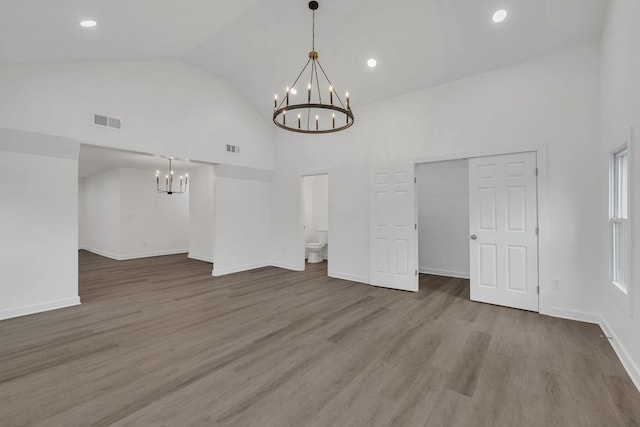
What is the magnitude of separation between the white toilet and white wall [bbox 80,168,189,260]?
4.82 meters

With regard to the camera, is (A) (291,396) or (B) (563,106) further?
(B) (563,106)

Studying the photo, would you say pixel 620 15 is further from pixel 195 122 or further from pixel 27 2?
pixel 195 122

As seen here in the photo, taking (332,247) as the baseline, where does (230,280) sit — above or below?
below

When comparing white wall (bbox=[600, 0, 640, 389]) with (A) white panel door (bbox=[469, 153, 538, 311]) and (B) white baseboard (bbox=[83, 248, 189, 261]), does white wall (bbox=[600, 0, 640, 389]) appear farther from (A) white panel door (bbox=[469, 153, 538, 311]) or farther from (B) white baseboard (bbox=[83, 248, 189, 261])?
(B) white baseboard (bbox=[83, 248, 189, 261])

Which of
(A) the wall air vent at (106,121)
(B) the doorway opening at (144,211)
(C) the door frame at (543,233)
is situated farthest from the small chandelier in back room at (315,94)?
(B) the doorway opening at (144,211)

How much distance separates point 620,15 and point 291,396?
4340 millimetres

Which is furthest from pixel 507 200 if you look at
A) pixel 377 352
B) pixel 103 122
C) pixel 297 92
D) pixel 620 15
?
pixel 103 122

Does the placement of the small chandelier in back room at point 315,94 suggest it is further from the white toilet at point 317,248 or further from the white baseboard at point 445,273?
the white baseboard at point 445,273

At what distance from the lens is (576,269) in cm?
348

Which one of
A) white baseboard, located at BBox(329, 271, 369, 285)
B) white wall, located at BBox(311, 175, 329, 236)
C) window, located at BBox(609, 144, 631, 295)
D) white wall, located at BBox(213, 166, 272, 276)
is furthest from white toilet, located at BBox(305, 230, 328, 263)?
→ window, located at BBox(609, 144, 631, 295)

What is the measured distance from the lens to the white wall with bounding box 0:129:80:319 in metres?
3.64

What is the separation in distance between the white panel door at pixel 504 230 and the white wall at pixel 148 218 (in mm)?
8306

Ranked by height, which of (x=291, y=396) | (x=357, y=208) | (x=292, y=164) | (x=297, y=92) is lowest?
(x=291, y=396)

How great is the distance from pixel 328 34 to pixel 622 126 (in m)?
3.58
